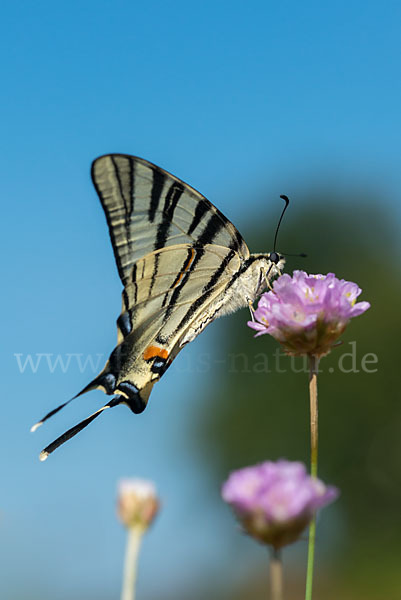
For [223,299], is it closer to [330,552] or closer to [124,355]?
[124,355]

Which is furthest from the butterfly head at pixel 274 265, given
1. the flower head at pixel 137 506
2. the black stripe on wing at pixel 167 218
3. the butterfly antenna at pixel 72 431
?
the flower head at pixel 137 506

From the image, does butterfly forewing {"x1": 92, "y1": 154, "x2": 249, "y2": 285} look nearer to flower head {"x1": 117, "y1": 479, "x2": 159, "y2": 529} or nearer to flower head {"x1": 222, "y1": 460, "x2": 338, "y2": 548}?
flower head {"x1": 117, "y1": 479, "x2": 159, "y2": 529}

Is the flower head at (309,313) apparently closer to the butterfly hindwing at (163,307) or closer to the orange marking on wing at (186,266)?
the butterfly hindwing at (163,307)

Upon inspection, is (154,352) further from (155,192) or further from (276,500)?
(276,500)

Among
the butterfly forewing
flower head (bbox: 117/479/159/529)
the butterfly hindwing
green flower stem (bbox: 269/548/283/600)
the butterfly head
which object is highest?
the butterfly forewing

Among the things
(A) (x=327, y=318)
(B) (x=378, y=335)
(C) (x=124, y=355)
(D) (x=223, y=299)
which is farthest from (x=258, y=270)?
(B) (x=378, y=335)

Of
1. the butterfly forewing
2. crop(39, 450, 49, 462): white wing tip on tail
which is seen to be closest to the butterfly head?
the butterfly forewing

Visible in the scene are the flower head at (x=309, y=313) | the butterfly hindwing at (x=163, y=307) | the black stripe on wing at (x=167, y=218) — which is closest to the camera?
the flower head at (x=309, y=313)
